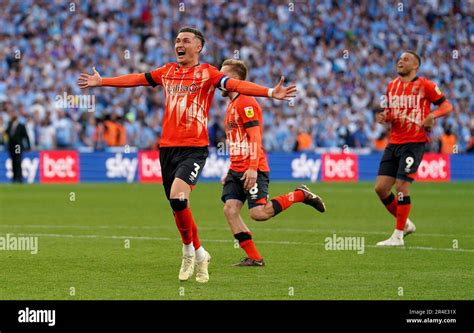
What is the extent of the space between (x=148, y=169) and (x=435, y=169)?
28.5ft

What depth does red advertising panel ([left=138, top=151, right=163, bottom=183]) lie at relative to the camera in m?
31.5

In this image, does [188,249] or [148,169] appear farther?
[148,169]

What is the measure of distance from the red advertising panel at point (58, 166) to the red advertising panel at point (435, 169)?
10.4 m

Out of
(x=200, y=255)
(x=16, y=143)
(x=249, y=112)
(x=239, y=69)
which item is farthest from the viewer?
(x=16, y=143)

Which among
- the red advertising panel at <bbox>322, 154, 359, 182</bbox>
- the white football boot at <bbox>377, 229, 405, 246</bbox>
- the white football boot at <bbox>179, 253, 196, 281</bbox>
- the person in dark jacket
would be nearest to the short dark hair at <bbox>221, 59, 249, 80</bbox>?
the white football boot at <bbox>179, 253, 196, 281</bbox>

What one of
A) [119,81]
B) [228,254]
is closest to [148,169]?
[228,254]

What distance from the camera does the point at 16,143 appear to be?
1184 inches

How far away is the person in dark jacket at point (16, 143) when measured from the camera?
30.1m

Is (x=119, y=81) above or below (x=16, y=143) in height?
above

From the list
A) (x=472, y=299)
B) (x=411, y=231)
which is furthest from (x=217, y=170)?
(x=472, y=299)

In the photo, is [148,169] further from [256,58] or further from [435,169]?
[435,169]

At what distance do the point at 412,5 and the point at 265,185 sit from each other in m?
28.7

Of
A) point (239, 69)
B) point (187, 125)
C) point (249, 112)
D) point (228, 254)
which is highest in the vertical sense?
point (239, 69)

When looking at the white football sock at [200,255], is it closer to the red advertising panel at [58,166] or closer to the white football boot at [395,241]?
the white football boot at [395,241]
